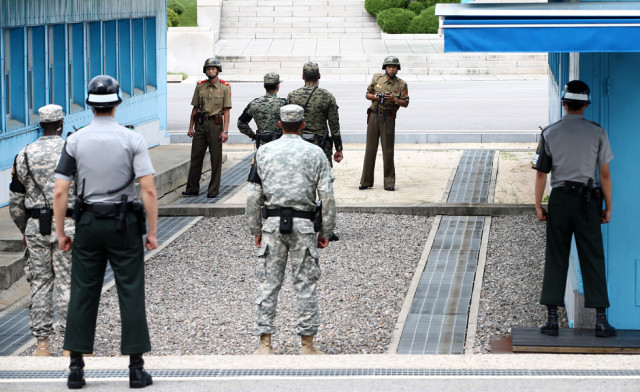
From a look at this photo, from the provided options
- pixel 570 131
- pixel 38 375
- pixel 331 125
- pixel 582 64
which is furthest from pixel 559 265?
pixel 331 125

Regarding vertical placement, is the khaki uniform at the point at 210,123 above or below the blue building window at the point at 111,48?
below

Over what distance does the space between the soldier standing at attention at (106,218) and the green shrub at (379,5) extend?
111 ft

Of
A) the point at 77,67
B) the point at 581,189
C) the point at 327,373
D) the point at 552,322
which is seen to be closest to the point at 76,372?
the point at 327,373

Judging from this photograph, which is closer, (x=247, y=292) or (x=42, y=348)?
(x=42, y=348)

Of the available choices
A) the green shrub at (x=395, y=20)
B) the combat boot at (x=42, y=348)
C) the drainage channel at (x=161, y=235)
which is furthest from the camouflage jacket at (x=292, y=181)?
the green shrub at (x=395, y=20)

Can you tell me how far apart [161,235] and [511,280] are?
4129 mm

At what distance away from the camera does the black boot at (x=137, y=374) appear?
6344 mm

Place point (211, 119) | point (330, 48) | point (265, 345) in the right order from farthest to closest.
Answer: point (330, 48) < point (211, 119) < point (265, 345)

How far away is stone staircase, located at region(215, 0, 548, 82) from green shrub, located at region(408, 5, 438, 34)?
36cm

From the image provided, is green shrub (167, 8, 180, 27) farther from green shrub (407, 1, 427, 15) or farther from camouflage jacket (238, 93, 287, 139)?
camouflage jacket (238, 93, 287, 139)

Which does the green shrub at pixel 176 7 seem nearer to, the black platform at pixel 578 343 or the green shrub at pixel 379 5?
the green shrub at pixel 379 5

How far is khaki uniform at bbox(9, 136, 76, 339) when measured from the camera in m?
7.64

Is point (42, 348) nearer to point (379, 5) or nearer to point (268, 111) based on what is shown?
point (268, 111)

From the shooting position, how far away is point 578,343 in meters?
7.42
